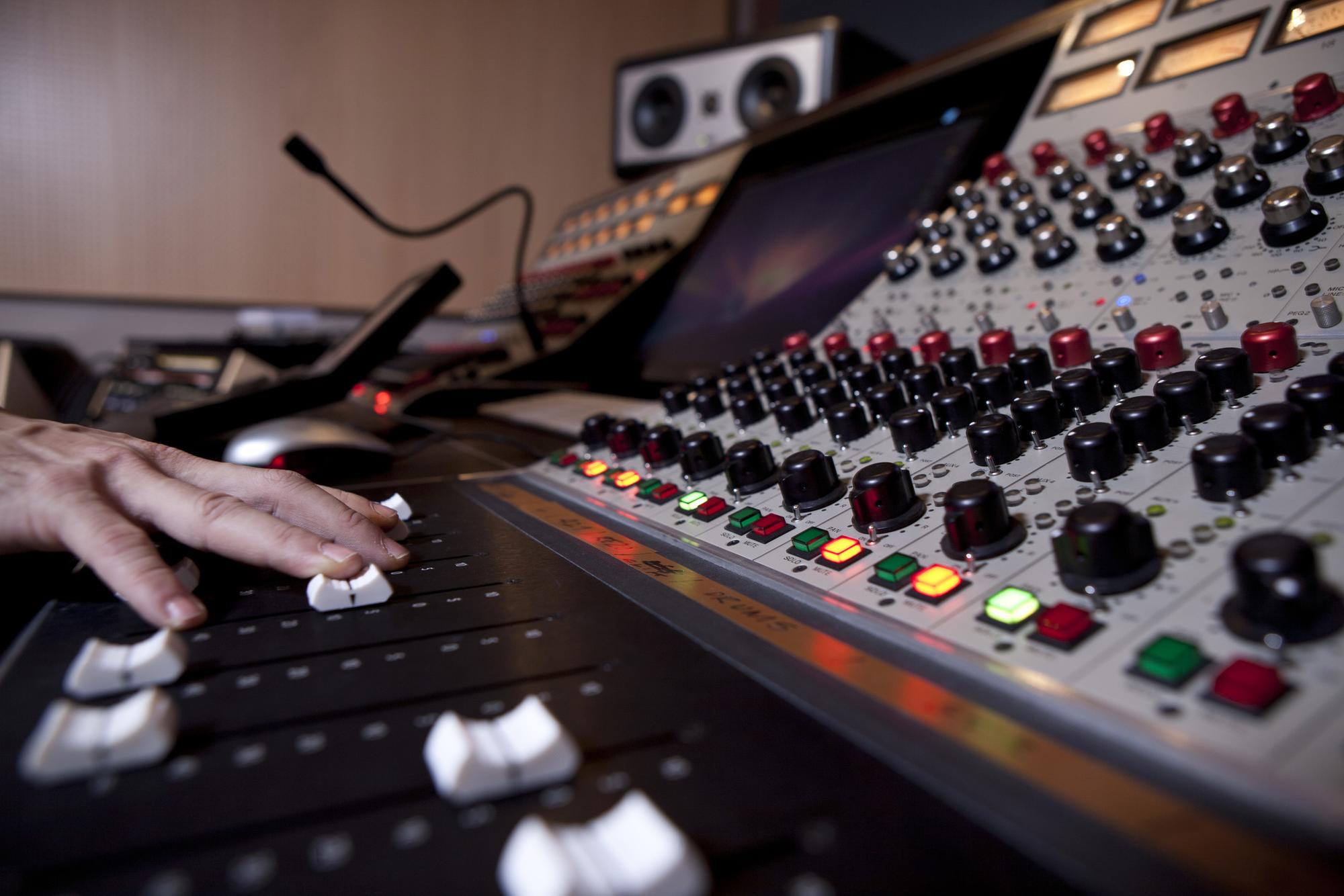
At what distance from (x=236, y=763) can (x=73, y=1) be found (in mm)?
3787

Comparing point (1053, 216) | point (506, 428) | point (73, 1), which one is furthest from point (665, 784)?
point (73, 1)

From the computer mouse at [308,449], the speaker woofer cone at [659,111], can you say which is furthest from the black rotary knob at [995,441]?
the speaker woofer cone at [659,111]

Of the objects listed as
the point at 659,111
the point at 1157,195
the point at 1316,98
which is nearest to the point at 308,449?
the point at 1157,195

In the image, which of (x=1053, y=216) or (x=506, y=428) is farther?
(x=506, y=428)

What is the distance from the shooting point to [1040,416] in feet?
1.87

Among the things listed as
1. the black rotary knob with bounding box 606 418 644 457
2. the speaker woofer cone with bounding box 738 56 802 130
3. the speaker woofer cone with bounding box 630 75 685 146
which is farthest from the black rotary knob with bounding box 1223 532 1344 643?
the speaker woofer cone with bounding box 630 75 685 146

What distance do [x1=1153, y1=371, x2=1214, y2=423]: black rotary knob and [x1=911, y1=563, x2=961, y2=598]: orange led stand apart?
18cm

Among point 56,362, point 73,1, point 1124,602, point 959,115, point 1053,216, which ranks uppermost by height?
point 73,1

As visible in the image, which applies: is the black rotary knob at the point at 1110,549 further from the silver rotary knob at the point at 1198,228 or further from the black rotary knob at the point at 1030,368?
the silver rotary knob at the point at 1198,228

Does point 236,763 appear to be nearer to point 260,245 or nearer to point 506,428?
point 506,428

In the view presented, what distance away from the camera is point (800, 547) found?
57 cm

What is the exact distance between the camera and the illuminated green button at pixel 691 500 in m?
0.70

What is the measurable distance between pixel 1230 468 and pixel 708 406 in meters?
0.56

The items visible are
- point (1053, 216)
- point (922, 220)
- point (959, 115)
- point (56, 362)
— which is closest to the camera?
point (1053, 216)
